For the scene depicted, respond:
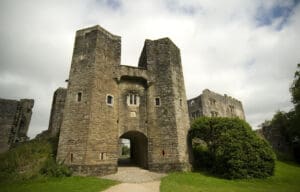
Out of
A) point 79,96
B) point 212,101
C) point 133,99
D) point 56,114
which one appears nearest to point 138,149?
point 133,99

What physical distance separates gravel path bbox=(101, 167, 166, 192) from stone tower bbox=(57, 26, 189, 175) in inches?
37.5

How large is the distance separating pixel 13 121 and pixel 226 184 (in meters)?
29.5

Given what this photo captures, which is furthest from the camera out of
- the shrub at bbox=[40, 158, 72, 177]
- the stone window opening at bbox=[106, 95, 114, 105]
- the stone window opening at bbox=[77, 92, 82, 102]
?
the stone window opening at bbox=[106, 95, 114, 105]

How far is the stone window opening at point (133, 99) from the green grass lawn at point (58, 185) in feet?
26.4

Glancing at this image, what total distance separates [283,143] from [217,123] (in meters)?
20.8

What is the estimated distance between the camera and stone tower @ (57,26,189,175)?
1723 cm

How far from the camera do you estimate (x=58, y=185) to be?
13039 millimetres

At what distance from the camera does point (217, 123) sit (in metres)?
19.7

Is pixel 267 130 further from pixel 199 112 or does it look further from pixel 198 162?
pixel 198 162

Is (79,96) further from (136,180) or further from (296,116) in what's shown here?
(296,116)

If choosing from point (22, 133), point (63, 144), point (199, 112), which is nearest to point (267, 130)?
point (199, 112)

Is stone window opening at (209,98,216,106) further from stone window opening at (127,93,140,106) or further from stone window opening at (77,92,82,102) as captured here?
stone window opening at (77,92,82,102)

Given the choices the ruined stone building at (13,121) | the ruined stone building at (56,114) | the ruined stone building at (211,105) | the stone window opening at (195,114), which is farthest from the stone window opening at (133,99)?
the ruined stone building at (13,121)

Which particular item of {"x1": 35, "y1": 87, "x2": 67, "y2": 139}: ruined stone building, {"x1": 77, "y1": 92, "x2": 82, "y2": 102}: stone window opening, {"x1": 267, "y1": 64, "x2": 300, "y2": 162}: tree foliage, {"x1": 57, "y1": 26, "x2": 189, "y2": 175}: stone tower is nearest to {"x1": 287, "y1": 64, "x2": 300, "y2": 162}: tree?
{"x1": 267, "y1": 64, "x2": 300, "y2": 162}: tree foliage
